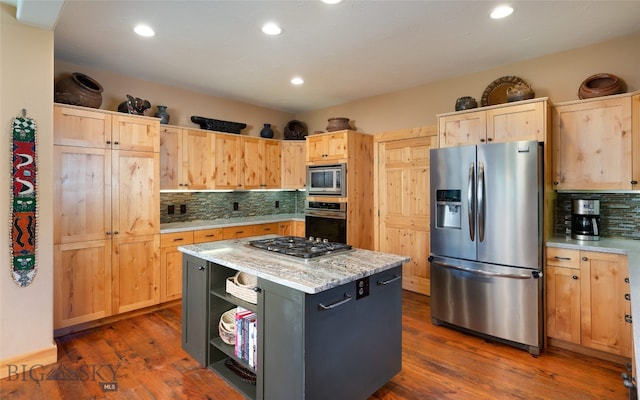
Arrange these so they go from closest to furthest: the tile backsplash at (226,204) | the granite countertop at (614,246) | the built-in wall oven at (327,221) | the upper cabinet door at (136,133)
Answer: the granite countertop at (614,246), the upper cabinet door at (136,133), the tile backsplash at (226,204), the built-in wall oven at (327,221)

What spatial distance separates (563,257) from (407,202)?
186 centimetres

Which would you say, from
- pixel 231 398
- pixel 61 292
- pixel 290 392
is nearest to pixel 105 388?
pixel 231 398

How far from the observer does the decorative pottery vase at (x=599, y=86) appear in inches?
109

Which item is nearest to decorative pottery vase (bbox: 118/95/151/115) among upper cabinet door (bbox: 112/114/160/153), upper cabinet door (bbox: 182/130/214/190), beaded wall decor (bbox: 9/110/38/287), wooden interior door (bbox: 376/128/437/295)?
upper cabinet door (bbox: 112/114/160/153)

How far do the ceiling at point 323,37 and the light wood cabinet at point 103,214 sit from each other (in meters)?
0.70

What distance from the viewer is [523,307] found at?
9.11 ft

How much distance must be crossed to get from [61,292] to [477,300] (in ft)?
12.3

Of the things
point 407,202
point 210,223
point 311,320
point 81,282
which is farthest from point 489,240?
point 81,282

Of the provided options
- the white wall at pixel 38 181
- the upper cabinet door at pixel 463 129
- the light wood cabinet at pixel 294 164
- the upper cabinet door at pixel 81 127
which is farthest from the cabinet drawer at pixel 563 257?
the upper cabinet door at pixel 81 127

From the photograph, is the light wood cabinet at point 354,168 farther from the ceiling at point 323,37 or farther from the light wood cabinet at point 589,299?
the light wood cabinet at point 589,299

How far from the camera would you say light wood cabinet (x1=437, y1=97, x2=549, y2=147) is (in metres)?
2.83

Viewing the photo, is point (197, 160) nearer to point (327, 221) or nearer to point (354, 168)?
point (327, 221)

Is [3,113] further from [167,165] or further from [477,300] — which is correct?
[477,300]

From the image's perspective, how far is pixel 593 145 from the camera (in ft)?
9.15
